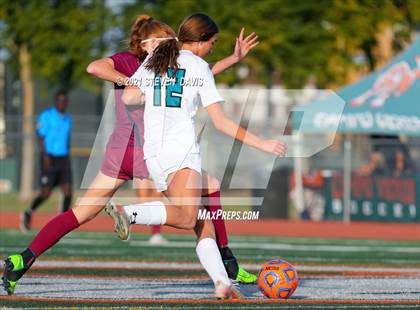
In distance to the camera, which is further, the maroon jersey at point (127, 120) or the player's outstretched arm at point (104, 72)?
the maroon jersey at point (127, 120)

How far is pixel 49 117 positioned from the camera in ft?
58.4

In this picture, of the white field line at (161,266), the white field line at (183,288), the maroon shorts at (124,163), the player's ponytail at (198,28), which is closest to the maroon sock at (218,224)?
the white field line at (183,288)

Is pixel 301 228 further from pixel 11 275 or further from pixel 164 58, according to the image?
pixel 164 58

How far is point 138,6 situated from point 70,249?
1619cm

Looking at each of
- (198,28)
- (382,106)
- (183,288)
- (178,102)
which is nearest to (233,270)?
(183,288)

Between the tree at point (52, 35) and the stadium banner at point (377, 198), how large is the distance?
839 centimetres

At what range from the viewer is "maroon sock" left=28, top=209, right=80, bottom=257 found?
28.0ft

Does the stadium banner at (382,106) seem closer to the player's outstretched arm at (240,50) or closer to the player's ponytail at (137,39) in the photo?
the player's outstretched arm at (240,50)

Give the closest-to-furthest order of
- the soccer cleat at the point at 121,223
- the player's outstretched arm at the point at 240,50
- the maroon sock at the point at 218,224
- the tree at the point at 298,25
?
the soccer cleat at the point at 121,223 → the maroon sock at the point at 218,224 → the player's outstretched arm at the point at 240,50 → the tree at the point at 298,25

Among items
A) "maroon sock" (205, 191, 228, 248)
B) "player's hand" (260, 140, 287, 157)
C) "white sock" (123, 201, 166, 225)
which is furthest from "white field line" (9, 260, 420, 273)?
"player's hand" (260, 140, 287, 157)

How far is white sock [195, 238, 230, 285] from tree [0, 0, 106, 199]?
68.9 ft

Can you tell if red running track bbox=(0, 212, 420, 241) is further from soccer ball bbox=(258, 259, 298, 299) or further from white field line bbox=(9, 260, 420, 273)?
soccer ball bbox=(258, 259, 298, 299)

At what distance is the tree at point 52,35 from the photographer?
95.6 feet

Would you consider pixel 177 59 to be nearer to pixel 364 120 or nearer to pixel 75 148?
pixel 364 120
